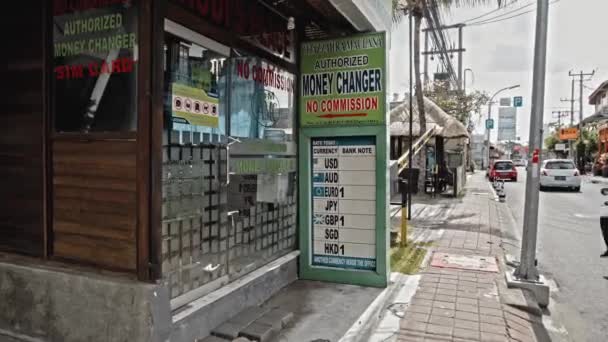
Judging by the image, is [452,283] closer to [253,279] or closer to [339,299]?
[339,299]

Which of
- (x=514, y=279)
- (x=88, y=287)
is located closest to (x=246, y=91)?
(x=88, y=287)

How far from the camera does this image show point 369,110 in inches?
206

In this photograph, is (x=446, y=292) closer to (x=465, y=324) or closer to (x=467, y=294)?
(x=467, y=294)

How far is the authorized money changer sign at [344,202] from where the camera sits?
5.39 metres

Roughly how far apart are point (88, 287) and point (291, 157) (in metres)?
2.84

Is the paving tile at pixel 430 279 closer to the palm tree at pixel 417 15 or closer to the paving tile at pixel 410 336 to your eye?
the paving tile at pixel 410 336

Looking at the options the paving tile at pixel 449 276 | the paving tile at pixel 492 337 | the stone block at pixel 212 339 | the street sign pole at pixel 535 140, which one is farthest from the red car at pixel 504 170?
the stone block at pixel 212 339

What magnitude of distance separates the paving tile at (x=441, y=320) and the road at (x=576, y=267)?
1.33 metres

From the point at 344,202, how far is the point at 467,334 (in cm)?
207

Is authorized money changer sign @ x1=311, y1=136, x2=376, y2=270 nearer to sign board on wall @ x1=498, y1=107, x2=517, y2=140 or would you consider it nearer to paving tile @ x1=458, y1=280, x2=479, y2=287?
paving tile @ x1=458, y1=280, x2=479, y2=287

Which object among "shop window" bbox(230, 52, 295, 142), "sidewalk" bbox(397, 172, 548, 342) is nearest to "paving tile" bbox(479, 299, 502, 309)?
"sidewalk" bbox(397, 172, 548, 342)

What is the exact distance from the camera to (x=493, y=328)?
13.9 ft

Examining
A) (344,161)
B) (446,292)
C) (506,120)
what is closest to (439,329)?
(446,292)

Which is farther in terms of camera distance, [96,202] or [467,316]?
[467,316]
